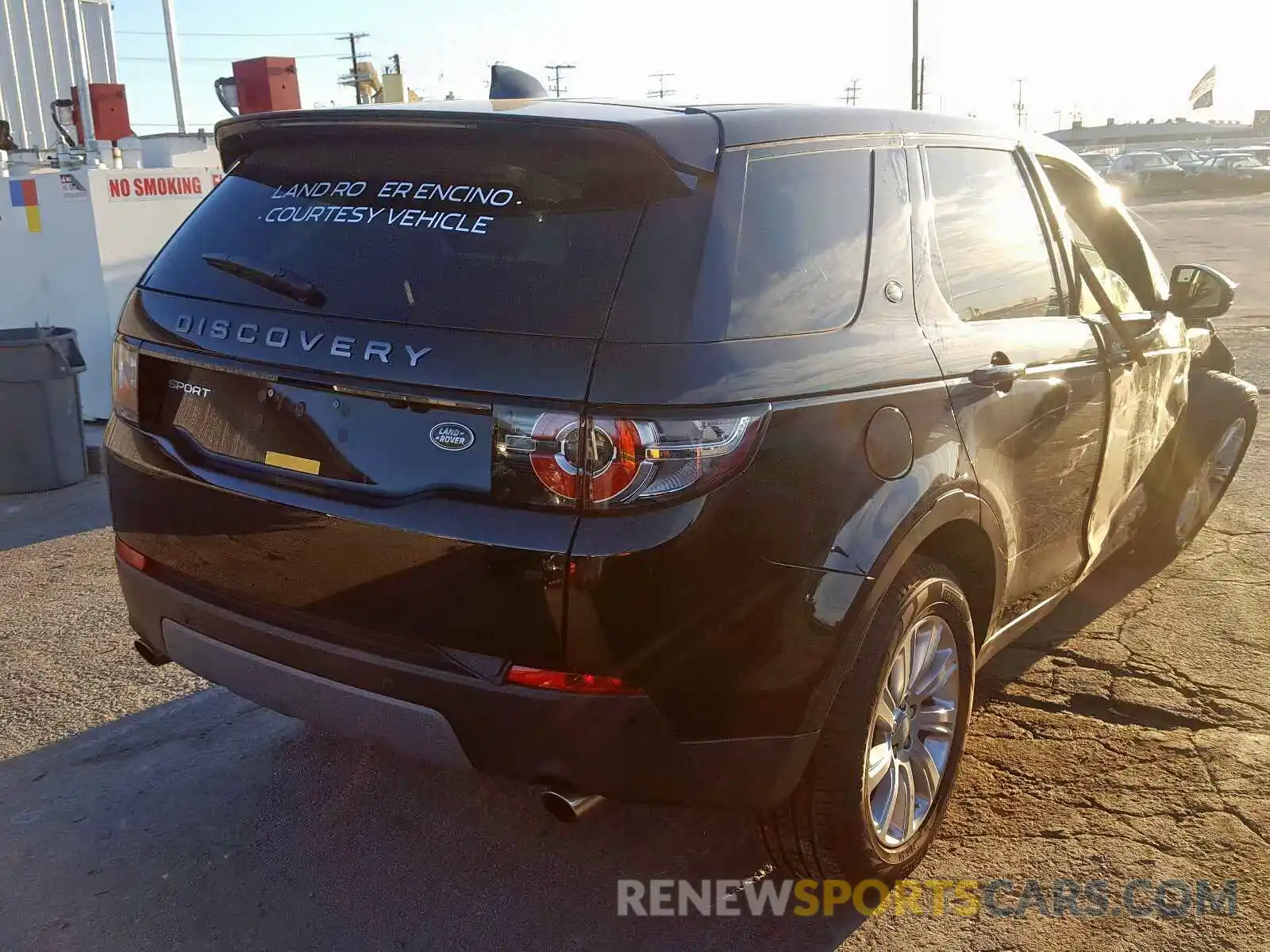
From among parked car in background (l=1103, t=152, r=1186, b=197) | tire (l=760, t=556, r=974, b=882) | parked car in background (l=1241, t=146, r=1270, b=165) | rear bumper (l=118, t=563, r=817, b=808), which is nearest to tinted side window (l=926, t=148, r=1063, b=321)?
tire (l=760, t=556, r=974, b=882)

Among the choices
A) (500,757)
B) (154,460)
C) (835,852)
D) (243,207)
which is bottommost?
(835,852)

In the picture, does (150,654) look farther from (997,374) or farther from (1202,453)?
(1202,453)

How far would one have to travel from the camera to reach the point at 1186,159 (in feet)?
170

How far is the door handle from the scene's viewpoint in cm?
289

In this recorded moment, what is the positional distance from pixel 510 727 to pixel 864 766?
2.77 feet

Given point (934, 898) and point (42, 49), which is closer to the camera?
point (934, 898)

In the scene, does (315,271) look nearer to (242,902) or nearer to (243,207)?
(243,207)

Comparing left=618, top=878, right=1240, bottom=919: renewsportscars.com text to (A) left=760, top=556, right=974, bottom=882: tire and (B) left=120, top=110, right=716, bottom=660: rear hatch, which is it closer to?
(A) left=760, top=556, right=974, bottom=882: tire

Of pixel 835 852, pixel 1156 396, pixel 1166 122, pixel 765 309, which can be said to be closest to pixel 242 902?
pixel 835 852

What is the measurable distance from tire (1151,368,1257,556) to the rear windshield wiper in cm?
358

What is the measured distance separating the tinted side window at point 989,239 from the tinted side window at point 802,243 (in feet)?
1.21

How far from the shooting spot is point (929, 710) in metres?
2.98

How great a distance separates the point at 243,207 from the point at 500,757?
1.48 m

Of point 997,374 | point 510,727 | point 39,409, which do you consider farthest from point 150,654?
point 39,409
